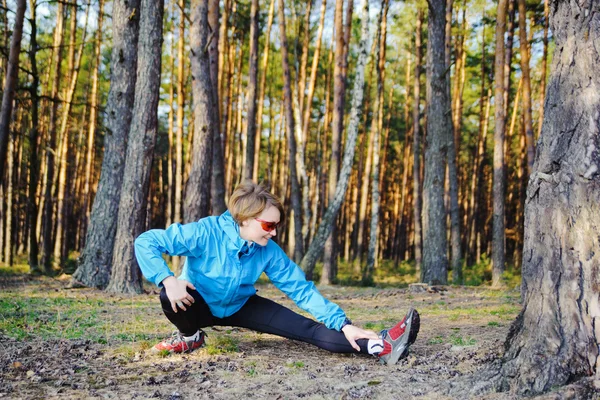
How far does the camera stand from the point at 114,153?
9.51 m

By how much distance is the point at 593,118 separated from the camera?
2.98m

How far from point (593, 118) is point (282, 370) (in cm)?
245

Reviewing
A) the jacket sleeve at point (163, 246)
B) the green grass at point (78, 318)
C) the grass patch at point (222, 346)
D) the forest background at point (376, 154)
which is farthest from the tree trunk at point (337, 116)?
the jacket sleeve at point (163, 246)

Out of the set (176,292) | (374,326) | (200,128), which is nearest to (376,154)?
(200,128)

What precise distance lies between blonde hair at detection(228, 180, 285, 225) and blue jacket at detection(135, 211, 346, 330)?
5.7 inches

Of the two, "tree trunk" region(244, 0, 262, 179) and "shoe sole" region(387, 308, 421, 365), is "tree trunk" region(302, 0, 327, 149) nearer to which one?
"tree trunk" region(244, 0, 262, 179)

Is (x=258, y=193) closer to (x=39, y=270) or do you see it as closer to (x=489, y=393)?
(x=489, y=393)

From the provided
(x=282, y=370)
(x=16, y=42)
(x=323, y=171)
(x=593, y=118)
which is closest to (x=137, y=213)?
(x=16, y=42)

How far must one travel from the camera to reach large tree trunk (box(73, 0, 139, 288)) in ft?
30.7

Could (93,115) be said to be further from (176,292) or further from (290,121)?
(176,292)

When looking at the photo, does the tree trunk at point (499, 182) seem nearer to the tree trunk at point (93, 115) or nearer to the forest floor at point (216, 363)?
the forest floor at point (216, 363)

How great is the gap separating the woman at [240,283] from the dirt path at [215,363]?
15 centimetres

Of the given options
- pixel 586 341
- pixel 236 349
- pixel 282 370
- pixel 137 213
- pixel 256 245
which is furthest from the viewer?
pixel 137 213

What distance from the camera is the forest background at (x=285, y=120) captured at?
1080 cm
